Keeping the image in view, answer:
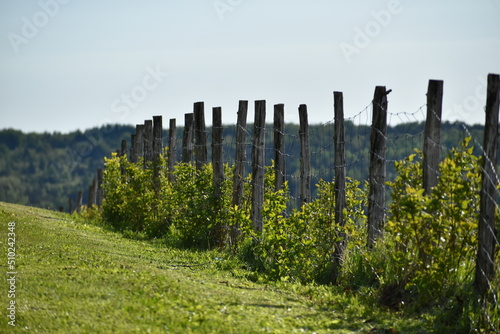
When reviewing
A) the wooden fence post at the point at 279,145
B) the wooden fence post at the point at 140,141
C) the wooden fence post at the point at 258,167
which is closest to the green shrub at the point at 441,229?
the wooden fence post at the point at 279,145

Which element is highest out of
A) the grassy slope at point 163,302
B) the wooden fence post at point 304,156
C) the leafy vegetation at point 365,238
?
the wooden fence post at point 304,156

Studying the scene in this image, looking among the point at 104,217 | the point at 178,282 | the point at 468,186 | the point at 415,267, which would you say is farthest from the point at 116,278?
the point at 104,217

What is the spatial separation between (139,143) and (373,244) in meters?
14.9

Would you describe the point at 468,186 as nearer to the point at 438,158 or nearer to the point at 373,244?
the point at 438,158

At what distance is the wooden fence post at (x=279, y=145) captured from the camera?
15008mm

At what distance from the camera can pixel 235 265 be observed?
1319cm

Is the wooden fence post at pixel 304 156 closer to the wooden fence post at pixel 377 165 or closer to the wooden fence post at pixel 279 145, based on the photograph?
the wooden fence post at pixel 279 145

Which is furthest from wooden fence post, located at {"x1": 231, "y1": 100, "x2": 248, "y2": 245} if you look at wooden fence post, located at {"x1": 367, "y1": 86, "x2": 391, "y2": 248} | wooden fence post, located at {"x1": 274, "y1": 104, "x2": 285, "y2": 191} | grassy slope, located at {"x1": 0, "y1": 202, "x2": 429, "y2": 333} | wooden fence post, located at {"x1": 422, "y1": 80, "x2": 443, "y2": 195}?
wooden fence post, located at {"x1": 422, "y1": 80, "x2": 443, "y2": 195}

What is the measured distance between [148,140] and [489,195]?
16.5 meters

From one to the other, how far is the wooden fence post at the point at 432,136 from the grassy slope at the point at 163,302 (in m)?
1.90

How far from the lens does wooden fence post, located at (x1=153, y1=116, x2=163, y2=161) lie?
2222 centimetres

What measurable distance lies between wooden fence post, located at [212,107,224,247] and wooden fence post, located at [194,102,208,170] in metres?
0.73

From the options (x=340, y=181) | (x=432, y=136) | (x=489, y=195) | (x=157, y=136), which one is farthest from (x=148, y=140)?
(x=489, y=195)

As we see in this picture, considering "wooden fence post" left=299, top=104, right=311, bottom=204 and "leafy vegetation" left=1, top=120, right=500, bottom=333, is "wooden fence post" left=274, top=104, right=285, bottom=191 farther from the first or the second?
"leafy vegetation" left=1, top=120, right=500, bottom=333
